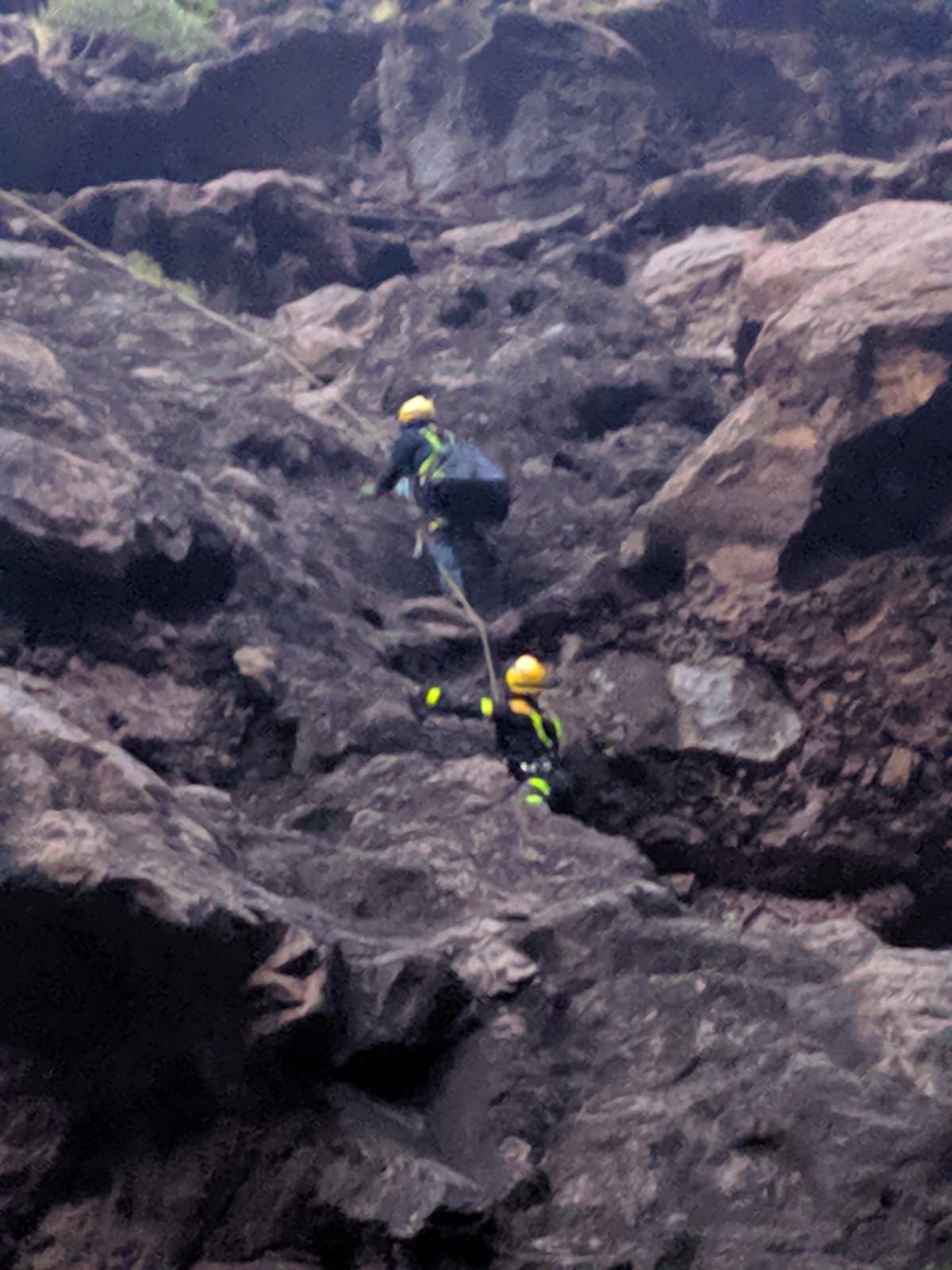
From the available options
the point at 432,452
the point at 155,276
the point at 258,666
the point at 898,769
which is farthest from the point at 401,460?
the point at 155,276

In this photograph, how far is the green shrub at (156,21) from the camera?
58.5 ft

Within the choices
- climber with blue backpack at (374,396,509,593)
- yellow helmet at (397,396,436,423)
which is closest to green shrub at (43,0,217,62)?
yellow helmet at (397,396,436,423)

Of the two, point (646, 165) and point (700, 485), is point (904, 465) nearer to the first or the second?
point (700, 485)

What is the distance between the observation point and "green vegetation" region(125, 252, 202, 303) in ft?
45.3

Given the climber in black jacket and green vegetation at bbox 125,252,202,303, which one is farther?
green vegetation at bbox 125,252,202,303

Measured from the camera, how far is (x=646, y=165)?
17.7 meters

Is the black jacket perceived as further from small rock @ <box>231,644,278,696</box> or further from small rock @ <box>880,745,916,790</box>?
small rock @ <box>880,745,916,790</box>

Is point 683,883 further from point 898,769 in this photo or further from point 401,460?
point 401,460

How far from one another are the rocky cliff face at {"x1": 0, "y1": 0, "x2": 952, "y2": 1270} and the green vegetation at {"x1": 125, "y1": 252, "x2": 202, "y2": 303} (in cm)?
34

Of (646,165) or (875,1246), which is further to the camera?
(646,165)

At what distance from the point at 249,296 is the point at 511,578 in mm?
8970

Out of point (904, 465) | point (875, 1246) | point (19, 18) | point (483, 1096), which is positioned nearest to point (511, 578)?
point (904, 465)

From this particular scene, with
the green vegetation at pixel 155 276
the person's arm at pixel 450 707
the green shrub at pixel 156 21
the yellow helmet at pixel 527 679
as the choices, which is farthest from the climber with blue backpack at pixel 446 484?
the green shrub at pixel 156 21

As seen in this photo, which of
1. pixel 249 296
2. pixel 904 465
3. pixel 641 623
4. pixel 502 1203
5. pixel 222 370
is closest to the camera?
pixel 502 1203
